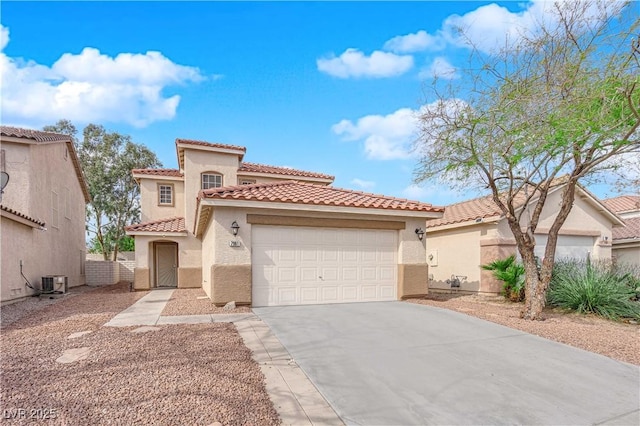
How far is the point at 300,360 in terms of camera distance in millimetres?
5223

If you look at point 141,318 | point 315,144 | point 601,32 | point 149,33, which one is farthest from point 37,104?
point 601,32

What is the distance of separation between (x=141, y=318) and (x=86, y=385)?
176 inches

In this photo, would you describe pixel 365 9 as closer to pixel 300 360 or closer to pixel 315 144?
pixel 315 144

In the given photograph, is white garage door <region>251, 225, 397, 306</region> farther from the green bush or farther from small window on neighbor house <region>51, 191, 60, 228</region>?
small window on neighbor house <region>51, 191, 60, 228</region>

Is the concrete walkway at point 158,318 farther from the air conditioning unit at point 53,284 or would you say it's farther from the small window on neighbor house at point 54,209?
the small window on neighbor house at point 54,209

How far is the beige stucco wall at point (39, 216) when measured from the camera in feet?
37.6

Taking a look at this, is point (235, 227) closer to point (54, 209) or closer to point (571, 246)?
point (54, 209)

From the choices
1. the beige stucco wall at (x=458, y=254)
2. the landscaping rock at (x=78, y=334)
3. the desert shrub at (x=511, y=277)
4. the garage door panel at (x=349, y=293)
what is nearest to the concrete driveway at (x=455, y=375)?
the garage door panel at (x=349, y=293)

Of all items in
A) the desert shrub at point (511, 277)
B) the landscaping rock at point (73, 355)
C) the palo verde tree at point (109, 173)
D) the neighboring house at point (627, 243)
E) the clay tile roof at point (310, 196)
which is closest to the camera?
the landscaping rock at point (73, 355)

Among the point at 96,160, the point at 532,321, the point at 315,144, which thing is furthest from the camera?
the point at 96,160

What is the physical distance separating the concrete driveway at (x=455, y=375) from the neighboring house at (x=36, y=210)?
10.2 m

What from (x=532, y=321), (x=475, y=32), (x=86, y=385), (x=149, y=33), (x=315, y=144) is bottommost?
(x=532, y=321)

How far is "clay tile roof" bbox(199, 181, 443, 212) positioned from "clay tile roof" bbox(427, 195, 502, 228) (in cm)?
350

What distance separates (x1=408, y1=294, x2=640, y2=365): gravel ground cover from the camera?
610 cm
